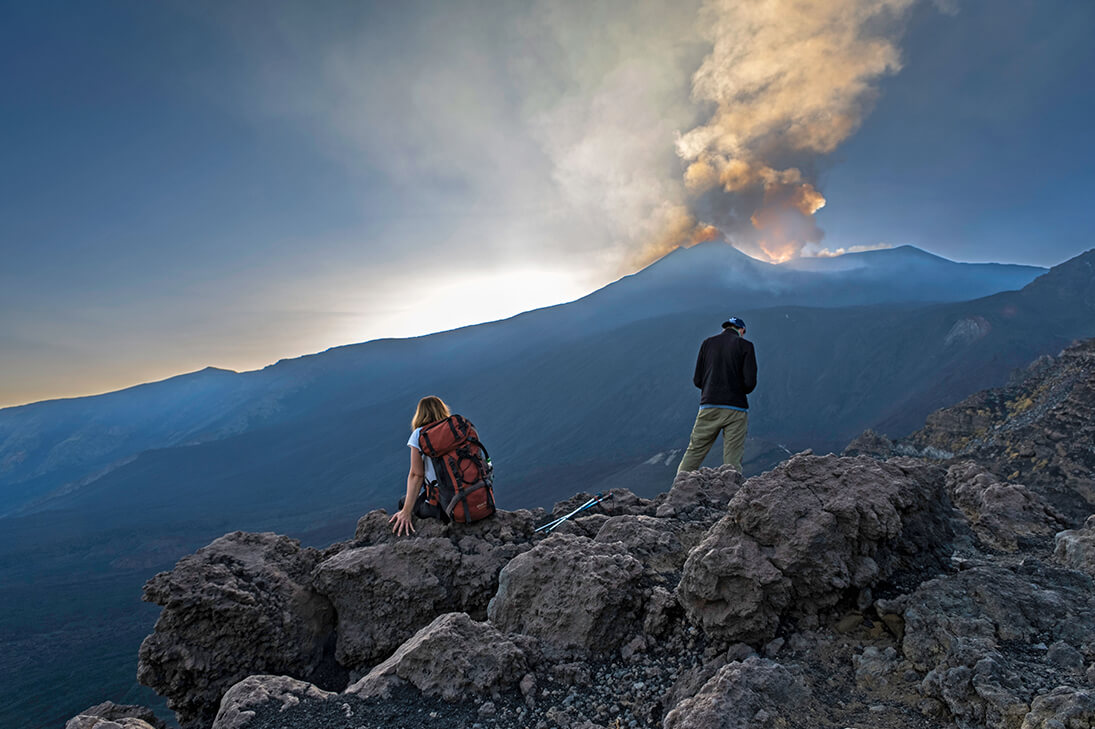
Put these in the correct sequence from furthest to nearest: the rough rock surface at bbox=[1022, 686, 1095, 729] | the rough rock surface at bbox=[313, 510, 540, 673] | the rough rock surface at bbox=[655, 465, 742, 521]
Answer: the rough rock surface at bbox=[655, 465, 742, 521] → the rough rock surface at bbox=[313, 510, 540, 673] → the rough rock surface at bbox=[1022, 686, 1095, 729]

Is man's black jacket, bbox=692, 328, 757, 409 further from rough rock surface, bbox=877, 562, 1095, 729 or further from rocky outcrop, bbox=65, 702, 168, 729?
rocky outcrop, bbox=65, 702, 168, 729

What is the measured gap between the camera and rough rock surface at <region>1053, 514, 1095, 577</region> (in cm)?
255

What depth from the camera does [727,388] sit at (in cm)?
495

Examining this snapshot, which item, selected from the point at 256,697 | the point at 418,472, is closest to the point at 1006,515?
the point at 418,472

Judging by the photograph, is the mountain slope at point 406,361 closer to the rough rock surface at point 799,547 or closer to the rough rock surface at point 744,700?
the rough rock surface at point 799,547

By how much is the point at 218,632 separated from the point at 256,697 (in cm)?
127

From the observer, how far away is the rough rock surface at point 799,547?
2.36 metres

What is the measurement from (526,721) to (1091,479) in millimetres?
10663

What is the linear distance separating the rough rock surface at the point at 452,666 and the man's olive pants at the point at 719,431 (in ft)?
9.17

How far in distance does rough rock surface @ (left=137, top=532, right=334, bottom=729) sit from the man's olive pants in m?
3.41

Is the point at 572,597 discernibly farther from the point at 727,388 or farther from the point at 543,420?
the point at 543,420

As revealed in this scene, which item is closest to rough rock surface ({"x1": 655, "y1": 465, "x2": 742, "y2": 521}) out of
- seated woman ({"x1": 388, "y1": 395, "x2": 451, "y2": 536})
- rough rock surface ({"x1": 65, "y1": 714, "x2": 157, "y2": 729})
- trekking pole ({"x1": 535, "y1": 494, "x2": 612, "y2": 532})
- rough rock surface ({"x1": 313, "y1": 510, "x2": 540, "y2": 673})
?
trekking pole ({"x1": 535, "y1": 494, "x2": 612, "y2": 532})

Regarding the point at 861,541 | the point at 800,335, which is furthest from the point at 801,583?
the point at 800,335

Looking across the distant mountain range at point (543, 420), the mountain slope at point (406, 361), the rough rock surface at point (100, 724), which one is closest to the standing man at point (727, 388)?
the rough rock surface at point (100, 724)
